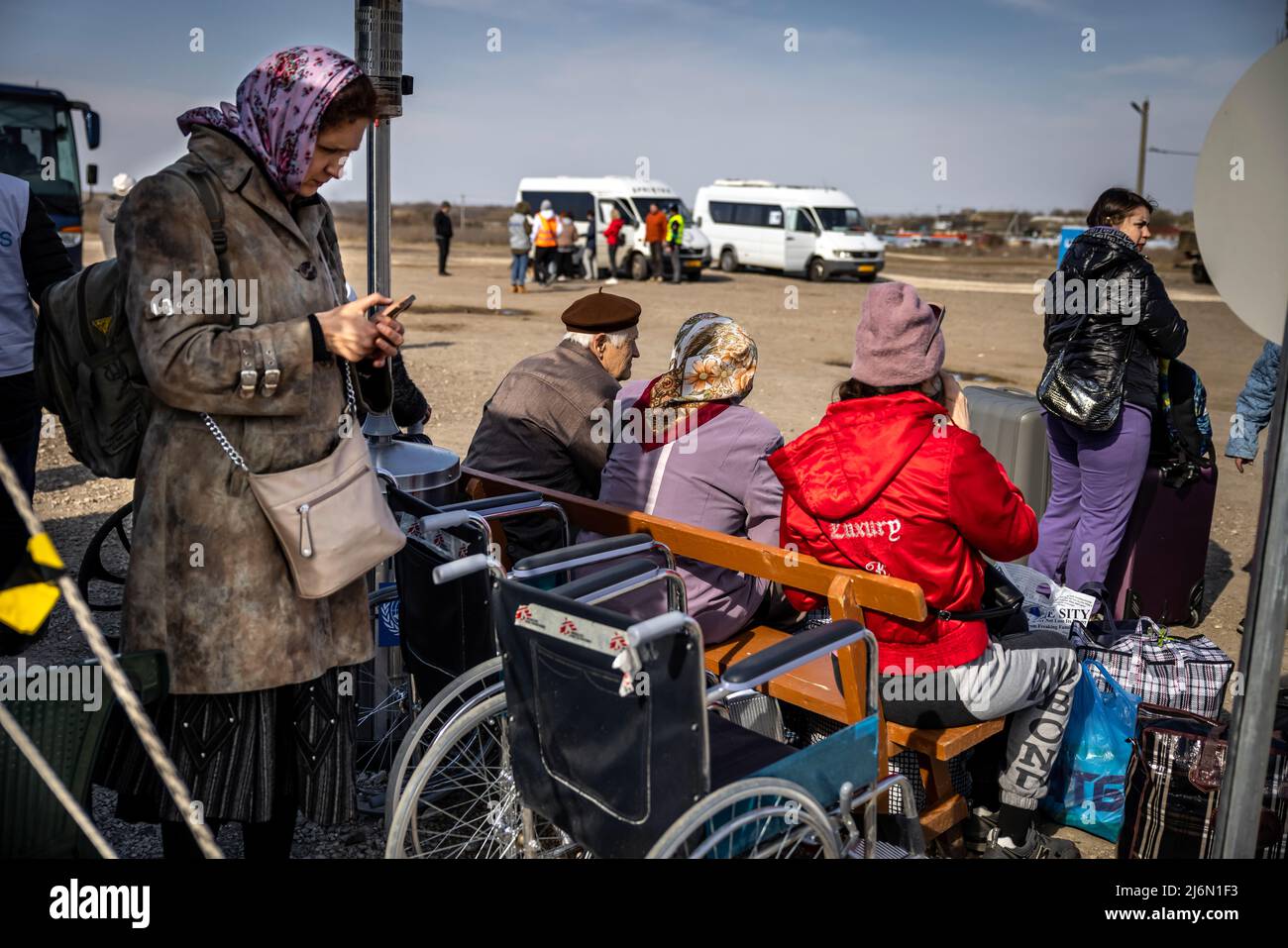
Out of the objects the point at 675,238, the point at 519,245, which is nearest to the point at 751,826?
the point at 519,245

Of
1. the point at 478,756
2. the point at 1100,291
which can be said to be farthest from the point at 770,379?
the point at 478,756

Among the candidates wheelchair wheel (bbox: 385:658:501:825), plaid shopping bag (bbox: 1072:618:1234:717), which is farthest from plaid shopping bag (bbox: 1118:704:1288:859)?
wheelchair wheel (bbox: 385:658:501:825)

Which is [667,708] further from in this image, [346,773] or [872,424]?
[872,424]

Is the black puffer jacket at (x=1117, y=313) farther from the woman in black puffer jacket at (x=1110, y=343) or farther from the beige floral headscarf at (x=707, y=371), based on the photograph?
the beige floral headscarf at (x=707, y=371)

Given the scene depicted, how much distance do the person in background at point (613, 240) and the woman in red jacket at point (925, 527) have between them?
22.9 meters

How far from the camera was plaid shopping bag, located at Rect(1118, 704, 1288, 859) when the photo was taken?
3064mm

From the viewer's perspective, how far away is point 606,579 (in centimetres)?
270

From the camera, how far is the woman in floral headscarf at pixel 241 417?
2322 mm

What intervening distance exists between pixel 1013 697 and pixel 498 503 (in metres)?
1.53

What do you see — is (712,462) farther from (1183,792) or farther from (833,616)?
(1183,792)

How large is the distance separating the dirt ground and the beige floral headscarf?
1598mm

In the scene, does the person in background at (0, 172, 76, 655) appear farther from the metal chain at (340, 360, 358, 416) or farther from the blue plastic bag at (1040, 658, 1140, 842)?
the blue plastic bag at (1040, 658, 1140, 842)

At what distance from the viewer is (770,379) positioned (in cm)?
1298
